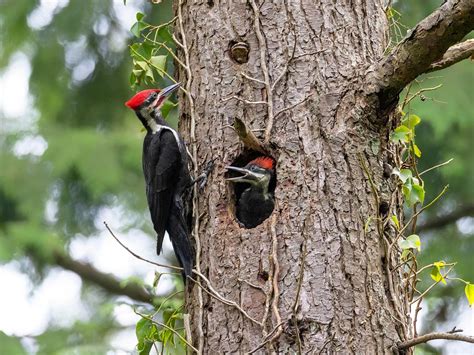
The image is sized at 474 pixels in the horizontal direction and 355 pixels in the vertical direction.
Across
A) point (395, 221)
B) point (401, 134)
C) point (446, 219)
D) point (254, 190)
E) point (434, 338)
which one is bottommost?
point (434, 338)

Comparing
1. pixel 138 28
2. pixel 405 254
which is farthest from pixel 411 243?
pixel 138 28

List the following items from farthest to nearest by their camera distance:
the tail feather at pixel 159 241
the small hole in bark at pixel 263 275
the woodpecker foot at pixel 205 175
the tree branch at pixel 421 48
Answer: the tail feather at pixel 159 241, the woodpecker foot at pixel 205 175, the small hole in bark at pixel 263 275, the tree branch at pixel 421 48

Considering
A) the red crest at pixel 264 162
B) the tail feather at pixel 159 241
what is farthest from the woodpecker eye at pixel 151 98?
the red crest at pixel 264 162

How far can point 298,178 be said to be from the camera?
4.28 m

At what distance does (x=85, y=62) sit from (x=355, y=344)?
6.30 meters

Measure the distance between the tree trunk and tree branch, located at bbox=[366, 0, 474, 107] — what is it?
113 millimetres

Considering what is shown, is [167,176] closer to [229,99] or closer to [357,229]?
[229,99]

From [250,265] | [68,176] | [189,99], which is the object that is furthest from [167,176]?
[68,176]

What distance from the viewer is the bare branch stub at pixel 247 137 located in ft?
13.6

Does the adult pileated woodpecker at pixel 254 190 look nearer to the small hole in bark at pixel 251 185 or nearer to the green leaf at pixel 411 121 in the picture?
the small hole in bark at pixel 251 185

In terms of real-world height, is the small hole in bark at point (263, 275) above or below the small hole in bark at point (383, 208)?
→ below

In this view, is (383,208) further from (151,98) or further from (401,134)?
(151,98)

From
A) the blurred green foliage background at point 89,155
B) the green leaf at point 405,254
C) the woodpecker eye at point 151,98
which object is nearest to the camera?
the green leaf at point 405,254

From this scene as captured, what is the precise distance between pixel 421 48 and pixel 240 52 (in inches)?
37.2
